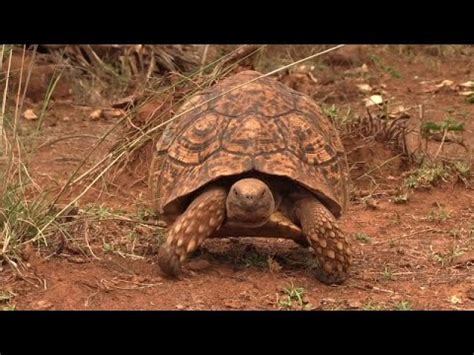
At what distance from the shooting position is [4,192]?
410 centimetres

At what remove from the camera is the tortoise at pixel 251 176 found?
3.98 metres

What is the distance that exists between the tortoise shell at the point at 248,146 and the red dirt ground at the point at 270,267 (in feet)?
1.16

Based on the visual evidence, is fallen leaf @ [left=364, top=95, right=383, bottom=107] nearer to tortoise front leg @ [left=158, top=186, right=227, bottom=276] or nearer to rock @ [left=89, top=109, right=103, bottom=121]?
rock @ [left=89, top=109, right=103, bottom=121]

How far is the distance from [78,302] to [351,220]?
85.2 inches

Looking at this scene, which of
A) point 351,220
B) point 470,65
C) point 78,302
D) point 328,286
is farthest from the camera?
point 470,65

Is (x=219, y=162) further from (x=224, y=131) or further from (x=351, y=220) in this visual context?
(x=351, y=220)

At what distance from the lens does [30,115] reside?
761cm

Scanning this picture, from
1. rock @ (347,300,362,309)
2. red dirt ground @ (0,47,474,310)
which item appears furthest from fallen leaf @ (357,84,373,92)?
rock @ (347,300,362,309)

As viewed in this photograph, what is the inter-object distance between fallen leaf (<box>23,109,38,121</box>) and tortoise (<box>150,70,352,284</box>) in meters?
3.38

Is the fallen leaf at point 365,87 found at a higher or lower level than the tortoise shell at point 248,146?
higher

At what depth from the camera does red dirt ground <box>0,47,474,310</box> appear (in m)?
3.68

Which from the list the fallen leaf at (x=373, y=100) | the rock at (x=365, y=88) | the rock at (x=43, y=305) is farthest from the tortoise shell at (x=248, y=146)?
the rock at (x=365, y=88)

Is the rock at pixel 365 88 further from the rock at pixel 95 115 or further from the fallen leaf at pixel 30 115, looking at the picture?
the fallen leaf at pixel 30 115

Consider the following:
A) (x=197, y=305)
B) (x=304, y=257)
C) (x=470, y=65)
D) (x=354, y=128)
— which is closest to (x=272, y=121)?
(x=304, y=257)
